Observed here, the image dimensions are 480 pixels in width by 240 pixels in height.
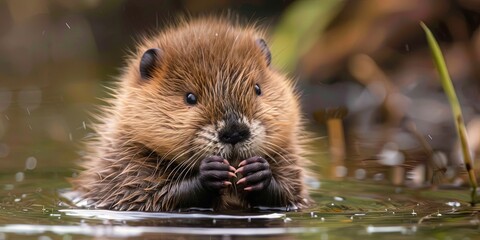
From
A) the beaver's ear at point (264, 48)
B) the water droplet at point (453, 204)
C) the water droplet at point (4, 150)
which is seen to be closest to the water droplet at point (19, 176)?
the water droplet at point (4, 150)

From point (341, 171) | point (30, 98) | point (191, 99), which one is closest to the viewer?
point (191, 99)

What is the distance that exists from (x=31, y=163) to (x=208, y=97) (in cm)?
288

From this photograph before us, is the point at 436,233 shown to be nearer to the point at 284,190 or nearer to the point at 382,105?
A: the point at 284,190

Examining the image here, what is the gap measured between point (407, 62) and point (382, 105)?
1002 mm

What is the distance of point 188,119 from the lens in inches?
241

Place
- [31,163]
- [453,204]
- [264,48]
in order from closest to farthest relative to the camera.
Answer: [453,204] → [264,48] → [31,163]

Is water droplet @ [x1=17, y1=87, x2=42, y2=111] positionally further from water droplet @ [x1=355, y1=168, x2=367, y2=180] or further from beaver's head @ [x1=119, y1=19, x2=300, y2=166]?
beaver's head @ [x1=119, y1=19, x2=300, y2=166]

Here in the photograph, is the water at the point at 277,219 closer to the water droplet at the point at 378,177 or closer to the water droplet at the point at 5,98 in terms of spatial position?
the water droplet at the point at 378,177

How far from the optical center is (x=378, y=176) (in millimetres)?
7887

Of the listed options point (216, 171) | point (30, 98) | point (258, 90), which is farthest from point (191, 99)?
point (30, 98)

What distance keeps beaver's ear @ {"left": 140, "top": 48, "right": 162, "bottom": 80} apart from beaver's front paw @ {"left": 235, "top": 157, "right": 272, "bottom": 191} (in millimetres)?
943

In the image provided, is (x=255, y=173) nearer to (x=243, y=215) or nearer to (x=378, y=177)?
(x=243, y=215)

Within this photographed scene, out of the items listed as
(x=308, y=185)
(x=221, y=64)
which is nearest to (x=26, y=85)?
(x=308, y=185)

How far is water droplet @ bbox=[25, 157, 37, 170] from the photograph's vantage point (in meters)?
8.35
